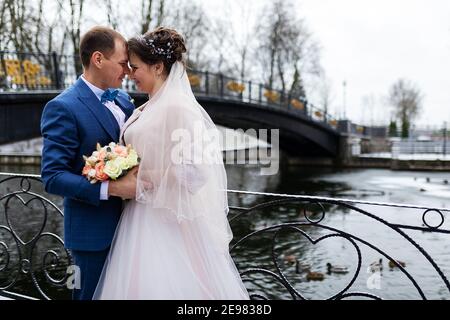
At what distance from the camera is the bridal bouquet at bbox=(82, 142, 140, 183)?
2303 millimetres

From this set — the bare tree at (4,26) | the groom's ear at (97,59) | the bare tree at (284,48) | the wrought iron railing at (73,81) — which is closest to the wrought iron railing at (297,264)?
the groom's ear at (97,59)

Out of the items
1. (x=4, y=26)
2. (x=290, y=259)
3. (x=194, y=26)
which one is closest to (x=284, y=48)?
(x=194, y=26)

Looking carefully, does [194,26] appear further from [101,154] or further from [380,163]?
[101,154]

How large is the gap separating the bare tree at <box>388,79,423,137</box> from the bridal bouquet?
188 ft

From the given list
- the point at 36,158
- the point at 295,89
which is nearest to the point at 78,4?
the point at 36,158

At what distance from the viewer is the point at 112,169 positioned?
2303 mm

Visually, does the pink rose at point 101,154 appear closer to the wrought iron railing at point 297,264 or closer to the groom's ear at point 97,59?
the groom's ear at point 97,59

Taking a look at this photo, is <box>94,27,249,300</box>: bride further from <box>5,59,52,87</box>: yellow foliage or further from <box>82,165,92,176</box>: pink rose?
<box>5,59,52,87</box>: yellow foliage

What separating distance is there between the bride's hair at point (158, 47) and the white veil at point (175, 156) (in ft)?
0.23

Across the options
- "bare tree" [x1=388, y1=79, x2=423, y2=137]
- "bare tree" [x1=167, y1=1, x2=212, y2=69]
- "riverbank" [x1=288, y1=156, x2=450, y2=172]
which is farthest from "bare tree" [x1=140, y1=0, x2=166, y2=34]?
"bare tree" [x1=388, y1=79, x2=423, y2=137]

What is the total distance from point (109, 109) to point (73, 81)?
10575mm
